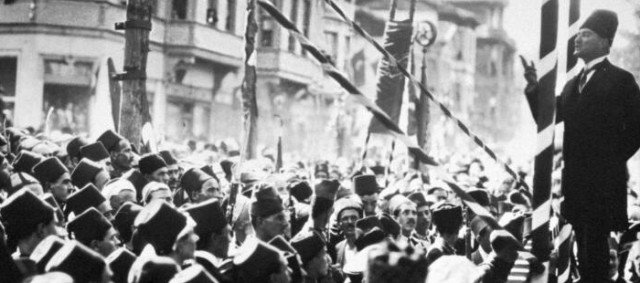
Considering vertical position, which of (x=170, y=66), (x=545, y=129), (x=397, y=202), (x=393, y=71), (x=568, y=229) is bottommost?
(x=397, y=202)

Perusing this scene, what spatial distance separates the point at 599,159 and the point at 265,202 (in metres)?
2.47

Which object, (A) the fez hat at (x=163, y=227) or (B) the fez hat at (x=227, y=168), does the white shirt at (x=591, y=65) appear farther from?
(B) the fez hat at (x=227, y=168)

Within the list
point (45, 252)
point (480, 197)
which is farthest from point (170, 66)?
point (45, 252)

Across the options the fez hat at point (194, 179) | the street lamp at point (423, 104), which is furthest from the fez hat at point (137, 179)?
the street lamp at point (423, 104)

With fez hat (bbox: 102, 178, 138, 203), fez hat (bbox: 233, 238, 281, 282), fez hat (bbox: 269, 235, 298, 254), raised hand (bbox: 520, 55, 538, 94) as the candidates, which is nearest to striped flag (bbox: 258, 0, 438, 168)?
raised hand (bbox: 520, 55, 538, 94)

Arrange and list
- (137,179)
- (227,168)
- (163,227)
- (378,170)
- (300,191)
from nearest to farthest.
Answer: (163,227), (137,179), (300,191), (227,168), (378,170)

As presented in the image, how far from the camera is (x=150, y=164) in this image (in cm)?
888

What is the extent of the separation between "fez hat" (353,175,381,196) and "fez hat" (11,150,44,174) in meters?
3.54

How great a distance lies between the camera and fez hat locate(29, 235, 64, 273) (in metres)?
4.72

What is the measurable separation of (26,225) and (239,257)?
1.63 meters

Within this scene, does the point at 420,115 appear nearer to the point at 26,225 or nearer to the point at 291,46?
the point at 26,225

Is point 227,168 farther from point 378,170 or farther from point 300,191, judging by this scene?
point 378,170

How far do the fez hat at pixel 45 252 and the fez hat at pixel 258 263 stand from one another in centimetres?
108

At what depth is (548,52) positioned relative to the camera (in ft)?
13.9
